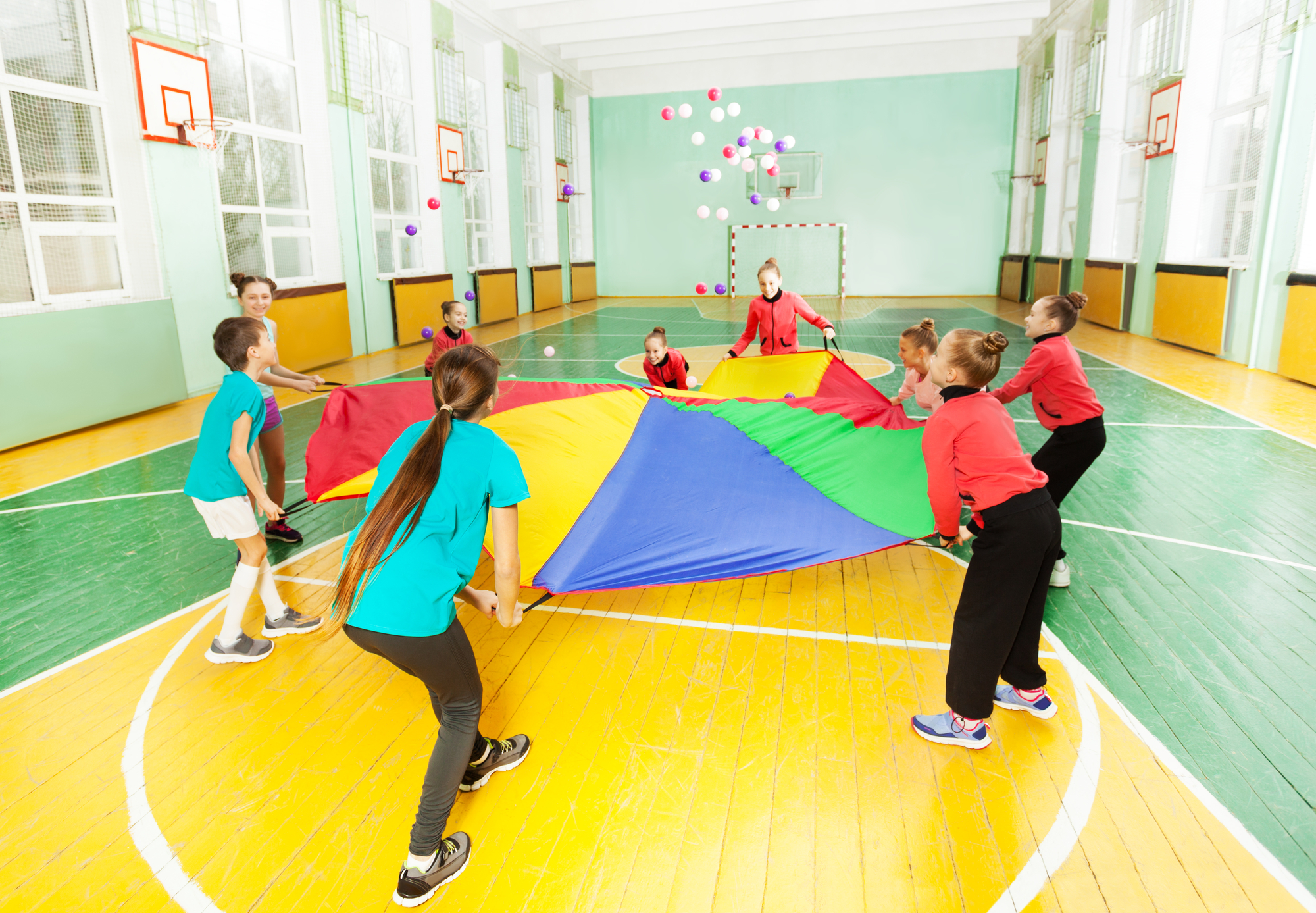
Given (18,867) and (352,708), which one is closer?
(18,867)

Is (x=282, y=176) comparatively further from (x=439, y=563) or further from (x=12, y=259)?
(x=439, y=563)

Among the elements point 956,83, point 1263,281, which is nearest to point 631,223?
point 956,83

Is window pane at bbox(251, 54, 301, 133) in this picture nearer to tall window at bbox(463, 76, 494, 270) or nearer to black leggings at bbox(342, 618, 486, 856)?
tall window at bbox(463, 76, 494, 270)

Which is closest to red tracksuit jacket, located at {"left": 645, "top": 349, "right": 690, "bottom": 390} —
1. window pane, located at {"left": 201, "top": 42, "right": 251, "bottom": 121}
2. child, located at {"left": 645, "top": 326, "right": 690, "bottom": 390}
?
child, located at {"left": 645, "top": 326, "right": 690, "bottom": 390}

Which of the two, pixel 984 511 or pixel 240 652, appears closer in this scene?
pixel 984 511

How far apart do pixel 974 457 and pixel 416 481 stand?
1.39 m

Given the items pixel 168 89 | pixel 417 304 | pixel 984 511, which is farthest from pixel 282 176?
pixel 984 511

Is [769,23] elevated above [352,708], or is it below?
above

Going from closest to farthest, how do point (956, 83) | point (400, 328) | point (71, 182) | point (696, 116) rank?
1. point (71, 182)
2. point (400, 328)
3. point (956, 83)
4. point (696, 116)

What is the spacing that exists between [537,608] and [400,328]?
8107 mm

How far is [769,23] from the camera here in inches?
500

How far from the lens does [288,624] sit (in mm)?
2885

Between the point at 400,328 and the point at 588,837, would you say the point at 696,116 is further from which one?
the point at 588,837

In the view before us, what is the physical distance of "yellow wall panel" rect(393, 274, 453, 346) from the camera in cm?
1023
